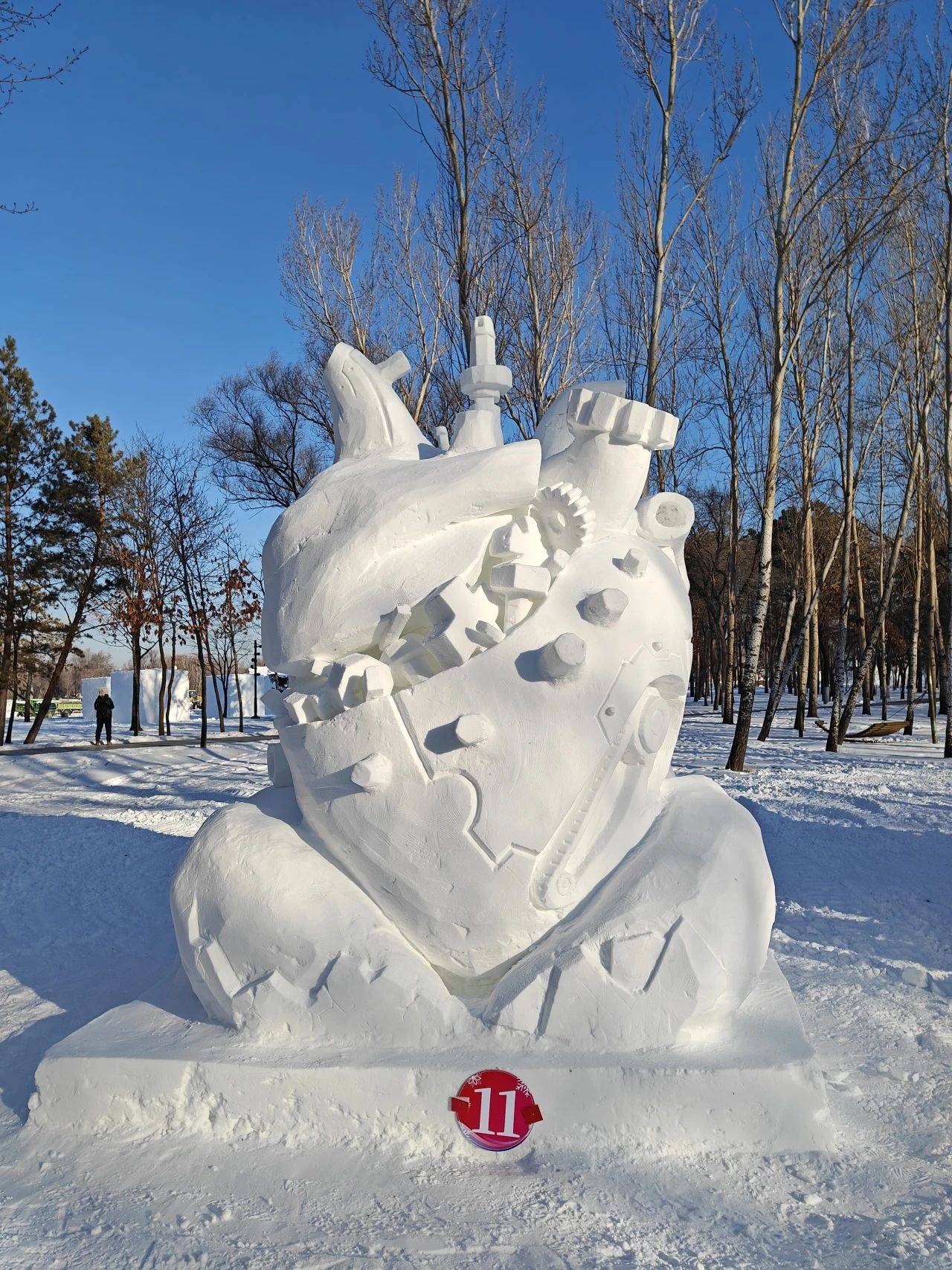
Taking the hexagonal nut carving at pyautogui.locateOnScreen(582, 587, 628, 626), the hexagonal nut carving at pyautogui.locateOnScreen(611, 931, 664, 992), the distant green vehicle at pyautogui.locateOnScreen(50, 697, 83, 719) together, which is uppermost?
the hexagonal nut carving at pyautogui.locateOnScreen(582, 587, 628, 626)

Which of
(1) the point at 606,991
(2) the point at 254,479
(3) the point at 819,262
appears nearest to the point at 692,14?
(3) the point at 819,262

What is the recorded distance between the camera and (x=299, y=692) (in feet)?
10.2

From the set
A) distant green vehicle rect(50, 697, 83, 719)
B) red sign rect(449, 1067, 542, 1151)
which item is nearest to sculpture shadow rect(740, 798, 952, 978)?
red sign rect(449, 1067, 542, 1151)

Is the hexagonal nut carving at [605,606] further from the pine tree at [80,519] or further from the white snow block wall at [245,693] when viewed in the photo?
the white snow block wall at [245,693]

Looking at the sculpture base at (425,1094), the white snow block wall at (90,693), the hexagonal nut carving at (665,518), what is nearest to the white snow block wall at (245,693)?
the white snow block wall at (90,693)

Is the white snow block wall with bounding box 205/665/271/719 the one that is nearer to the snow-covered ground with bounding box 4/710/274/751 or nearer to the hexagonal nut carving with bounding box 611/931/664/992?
the snow-covered ground with bounding box 4/710/274/751

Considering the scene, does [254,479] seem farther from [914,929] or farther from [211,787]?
[914,929]

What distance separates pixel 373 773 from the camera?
287 centimetres

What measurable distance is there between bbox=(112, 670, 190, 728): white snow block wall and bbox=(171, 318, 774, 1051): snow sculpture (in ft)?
80.2

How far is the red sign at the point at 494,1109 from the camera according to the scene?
2.61 meters

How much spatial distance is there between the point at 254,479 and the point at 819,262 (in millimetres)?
13422

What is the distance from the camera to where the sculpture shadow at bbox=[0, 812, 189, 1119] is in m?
3.75

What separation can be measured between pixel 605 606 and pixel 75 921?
4.12m

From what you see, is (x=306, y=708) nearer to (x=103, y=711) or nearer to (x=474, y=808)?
(x=474, y=808)
